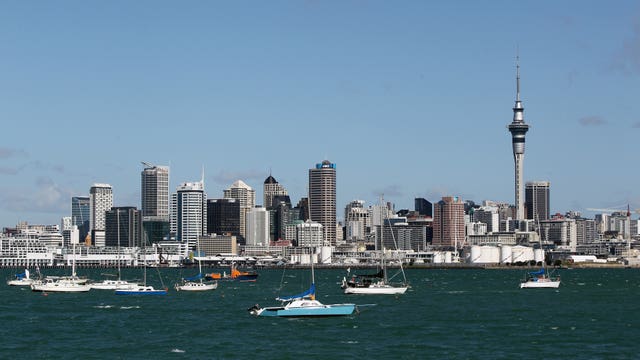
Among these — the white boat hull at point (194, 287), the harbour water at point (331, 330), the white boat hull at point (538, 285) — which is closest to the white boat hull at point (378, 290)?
the harbour water at point (331, 330)

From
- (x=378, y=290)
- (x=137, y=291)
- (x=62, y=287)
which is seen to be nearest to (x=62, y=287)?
(x=62, y=287)

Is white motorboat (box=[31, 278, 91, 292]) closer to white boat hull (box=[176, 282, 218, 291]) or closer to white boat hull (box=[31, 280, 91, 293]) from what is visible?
white boat hull (box=[31, 280, 91, 293])

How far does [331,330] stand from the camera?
319ft

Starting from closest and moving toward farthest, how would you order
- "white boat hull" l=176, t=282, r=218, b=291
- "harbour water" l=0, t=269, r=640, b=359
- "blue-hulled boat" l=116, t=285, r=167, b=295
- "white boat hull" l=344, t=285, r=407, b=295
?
"harbour water" l=0, t=269, r=640, b=359 → "white boat hull" l=344, t=285, r=407, b=295 → "blue-hulled boat" l=116, t=285, r=167, b=295 → "white boat hull" l=176, t=282, r=218, b=291

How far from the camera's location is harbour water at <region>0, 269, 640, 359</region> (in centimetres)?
8356

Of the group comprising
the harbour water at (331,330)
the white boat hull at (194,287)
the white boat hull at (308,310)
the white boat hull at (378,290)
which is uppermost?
the white boat hull at (308,310)

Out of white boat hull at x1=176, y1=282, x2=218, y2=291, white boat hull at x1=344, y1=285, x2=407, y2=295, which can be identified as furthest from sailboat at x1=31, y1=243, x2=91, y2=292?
white boat hull at x1=344, y1=285, x2=407, y2=295

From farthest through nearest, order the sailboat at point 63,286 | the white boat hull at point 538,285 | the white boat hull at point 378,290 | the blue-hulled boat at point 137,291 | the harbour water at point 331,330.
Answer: the white boat hull at point 538,285 < the sailboat at point 63,286 < the blue-hulled boat at point 137,291 < the white boat hull at point 378,290 < the harbour water at point 331,330

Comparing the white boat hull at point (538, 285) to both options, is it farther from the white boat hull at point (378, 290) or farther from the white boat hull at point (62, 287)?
the white boat hull at point (62, 287)

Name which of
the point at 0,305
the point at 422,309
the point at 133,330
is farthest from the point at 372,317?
the point at 0,305

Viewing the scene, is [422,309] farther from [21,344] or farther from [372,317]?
[21,344]

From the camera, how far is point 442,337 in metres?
94.1

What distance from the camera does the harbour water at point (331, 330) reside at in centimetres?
8356

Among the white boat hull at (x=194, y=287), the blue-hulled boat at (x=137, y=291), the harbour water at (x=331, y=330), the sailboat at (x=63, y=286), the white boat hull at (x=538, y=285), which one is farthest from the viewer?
the white boat hull at (x=538, y=285)
